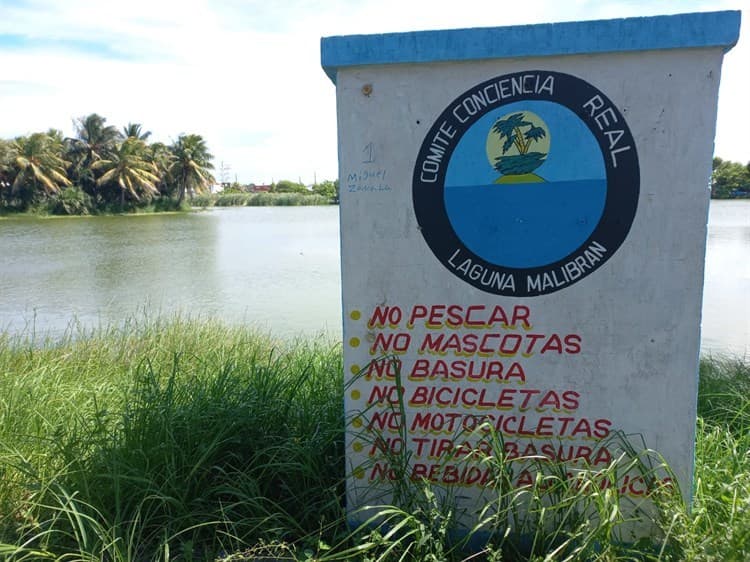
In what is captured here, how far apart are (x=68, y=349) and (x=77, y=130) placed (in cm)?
5579

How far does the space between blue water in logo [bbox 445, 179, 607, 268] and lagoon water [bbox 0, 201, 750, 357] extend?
230 inches

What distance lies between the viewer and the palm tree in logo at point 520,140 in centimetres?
224

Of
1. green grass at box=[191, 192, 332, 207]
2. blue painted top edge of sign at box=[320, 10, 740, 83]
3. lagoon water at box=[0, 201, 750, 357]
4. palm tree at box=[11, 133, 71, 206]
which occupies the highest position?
palm tree at box=[11, 133, 71, 206]

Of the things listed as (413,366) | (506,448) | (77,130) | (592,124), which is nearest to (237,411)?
(413,366)

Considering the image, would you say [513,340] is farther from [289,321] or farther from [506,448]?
[289,321]

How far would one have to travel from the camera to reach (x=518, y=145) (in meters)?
2.25

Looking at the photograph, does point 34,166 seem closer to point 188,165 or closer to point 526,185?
point 188,165

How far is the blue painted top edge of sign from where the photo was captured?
2066 mm

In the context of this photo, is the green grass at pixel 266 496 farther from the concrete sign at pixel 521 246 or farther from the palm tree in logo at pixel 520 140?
the palm tree in logo at pixel 520 140

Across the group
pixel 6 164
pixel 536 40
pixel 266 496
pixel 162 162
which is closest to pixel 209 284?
pixel 266 496

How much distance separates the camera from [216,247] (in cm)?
2148

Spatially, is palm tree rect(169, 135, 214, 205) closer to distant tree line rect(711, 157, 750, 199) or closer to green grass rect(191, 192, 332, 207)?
green grass rect(191, 192, 332, 207)

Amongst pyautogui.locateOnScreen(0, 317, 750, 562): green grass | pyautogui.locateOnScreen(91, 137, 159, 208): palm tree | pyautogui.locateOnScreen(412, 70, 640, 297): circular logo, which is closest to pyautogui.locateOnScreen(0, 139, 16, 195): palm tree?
pyautogui.locateOnScreen(91, 137, 159, 208): palm tree

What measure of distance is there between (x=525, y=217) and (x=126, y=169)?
55068 mm
